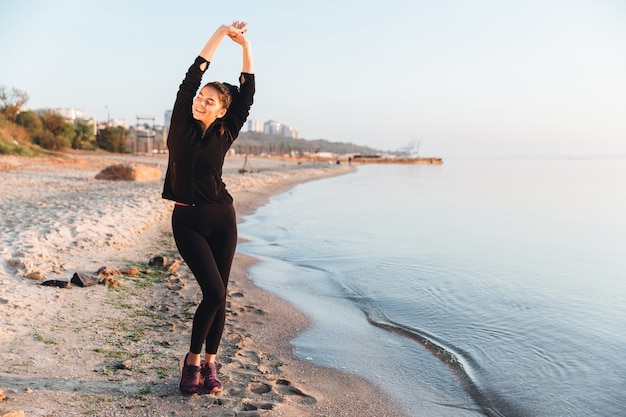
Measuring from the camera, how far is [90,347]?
13.0 feet

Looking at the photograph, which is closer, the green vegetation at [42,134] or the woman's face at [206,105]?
the woman's face at [206,105]

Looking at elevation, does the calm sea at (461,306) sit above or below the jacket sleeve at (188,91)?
below

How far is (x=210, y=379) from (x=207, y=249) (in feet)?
2.83

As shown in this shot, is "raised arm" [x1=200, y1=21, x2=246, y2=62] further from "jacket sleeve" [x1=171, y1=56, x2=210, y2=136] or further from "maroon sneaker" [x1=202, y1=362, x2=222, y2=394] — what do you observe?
"maroon sneaker" [x1=202, y1=362, x2=222, y2=394]

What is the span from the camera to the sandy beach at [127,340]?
315cm

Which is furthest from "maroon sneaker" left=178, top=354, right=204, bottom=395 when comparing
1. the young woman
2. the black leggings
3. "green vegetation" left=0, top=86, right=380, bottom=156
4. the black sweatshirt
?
"green vegetation" left=0, top=86, right=380, bottom=156

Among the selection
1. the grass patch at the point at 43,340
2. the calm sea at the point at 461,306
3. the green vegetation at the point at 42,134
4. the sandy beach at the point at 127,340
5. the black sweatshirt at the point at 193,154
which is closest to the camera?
the black sweatshirt at the point at 193,154

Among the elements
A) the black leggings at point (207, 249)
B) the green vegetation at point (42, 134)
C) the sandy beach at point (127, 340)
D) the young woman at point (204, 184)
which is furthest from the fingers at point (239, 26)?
the green vegetation at point (42, 134)

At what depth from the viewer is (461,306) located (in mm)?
6727

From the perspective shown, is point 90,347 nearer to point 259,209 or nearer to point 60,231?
point 60,231

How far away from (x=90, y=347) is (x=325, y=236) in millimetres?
8433

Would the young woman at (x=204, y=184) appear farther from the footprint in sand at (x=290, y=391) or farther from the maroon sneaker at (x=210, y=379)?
the footprint in sand at (x=290, y=391)

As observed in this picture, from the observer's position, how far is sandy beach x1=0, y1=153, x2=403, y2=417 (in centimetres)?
315

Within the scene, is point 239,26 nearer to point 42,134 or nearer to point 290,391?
point 290,391
